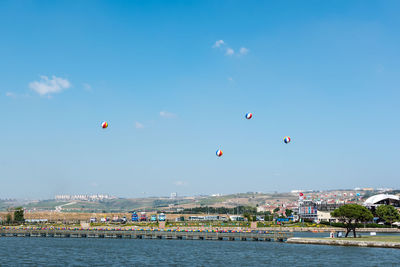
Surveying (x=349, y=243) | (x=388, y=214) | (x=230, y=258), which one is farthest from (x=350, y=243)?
(x=388, y=214)

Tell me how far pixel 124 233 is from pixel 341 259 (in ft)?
238

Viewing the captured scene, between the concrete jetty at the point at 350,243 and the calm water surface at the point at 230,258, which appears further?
the concrete jetty at the point at 350,243

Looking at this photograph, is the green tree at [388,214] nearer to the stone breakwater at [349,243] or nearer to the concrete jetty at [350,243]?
the stone breakwater at [349,243]

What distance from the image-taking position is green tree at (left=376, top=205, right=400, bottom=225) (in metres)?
165

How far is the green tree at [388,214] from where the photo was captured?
543 ft

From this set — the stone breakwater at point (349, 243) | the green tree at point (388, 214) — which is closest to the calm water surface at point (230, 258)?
the stone breakwater at point (349, 243)

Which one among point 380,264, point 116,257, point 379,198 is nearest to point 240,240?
point 116,257

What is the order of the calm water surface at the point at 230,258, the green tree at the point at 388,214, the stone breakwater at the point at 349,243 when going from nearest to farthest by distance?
the calm water surface at the point at 230,258
the stone breakwater at the point at 349,243
the green tree at the point at 388,214

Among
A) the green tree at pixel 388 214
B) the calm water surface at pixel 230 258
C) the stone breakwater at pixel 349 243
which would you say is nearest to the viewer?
the calm water surface at pixel 230 258

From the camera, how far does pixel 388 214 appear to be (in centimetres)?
16938

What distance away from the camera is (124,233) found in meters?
122

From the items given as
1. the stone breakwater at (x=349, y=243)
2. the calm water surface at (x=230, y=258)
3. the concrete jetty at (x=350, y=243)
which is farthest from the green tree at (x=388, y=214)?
the calm water surface at (x=230, y=258)

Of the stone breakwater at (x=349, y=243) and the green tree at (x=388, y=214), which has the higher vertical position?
the stone breakwater at (x=349, y=243)

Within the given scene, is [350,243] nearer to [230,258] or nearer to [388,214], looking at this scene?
[230,258]
